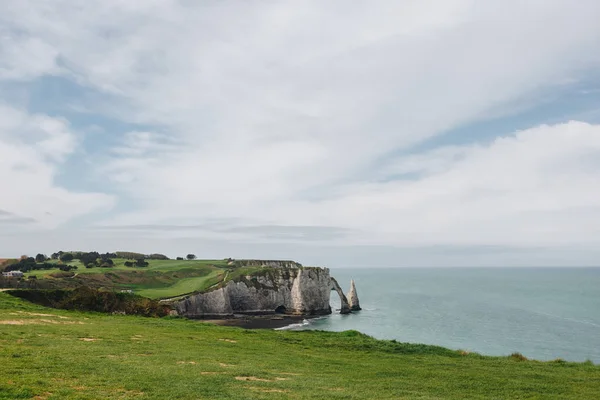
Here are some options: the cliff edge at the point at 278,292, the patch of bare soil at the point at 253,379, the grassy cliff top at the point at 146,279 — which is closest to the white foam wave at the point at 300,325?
the cliff edge at the point at 278,292

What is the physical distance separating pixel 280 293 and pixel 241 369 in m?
81.3

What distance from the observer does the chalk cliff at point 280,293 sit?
304ft

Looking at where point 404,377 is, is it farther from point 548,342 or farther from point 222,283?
point 222,283

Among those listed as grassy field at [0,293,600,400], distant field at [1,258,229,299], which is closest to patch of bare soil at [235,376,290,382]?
grassy field at [0,293,600,400]

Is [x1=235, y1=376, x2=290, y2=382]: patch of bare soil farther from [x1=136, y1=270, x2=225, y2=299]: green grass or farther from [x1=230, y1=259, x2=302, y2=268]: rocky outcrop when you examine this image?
[x1=230, y1=259, x2=302, y2=268]: rocky outcrop

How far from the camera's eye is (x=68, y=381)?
13.5 metres

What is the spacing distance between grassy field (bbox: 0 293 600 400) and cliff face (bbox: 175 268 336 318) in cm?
6081

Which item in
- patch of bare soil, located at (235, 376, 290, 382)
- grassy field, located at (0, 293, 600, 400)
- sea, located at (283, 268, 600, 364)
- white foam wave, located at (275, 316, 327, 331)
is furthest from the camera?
white foam wave, located at (275, 316, 327, 331)

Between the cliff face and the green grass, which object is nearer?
the green grass

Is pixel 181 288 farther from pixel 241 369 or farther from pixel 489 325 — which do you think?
pixel 241 369

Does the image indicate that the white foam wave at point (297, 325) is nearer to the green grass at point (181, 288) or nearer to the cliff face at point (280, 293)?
the cliff face at point (280, 293)

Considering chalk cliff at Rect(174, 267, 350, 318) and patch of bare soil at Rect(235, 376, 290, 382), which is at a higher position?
patch of bare soil at Rect(235, 376, 290, 382)

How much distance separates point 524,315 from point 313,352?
87909 mm

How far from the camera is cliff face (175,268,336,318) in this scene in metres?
92.4
